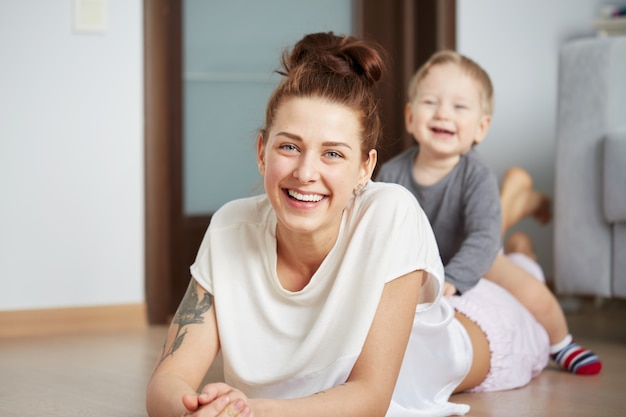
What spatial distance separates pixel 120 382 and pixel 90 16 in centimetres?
130

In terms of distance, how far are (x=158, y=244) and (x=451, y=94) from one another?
3.84ft

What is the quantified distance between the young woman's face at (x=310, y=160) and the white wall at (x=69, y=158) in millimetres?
1553

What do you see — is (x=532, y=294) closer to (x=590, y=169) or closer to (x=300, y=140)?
(x=590, y=169)

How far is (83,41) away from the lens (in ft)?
9.48

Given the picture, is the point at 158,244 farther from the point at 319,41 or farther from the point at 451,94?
the point at 319,41

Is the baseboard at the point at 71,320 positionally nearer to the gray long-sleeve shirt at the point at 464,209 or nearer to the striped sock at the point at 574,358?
the gray long-sleeve shirt at the point at 464,209

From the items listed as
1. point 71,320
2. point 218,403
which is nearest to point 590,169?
point 71,320

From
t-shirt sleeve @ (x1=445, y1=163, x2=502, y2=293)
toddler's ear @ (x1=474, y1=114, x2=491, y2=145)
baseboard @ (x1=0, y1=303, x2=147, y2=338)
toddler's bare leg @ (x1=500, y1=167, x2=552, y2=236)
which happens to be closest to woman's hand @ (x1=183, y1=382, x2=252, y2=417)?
t-shirt sleeve @ (x1=445, y1=163, x2=502, y2=293)

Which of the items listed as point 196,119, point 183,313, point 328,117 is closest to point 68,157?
point 196,119

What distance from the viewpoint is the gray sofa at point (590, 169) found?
2.55 meters

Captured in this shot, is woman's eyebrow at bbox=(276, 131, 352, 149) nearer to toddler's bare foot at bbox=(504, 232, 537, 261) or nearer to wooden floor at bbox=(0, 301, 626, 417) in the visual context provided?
wooden floor at bbox=(0, 301, 626, 417)

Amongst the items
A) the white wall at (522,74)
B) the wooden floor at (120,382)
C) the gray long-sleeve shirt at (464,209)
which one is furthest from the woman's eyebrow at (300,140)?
the white wall at (522,74)

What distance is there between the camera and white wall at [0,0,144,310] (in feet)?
9.21

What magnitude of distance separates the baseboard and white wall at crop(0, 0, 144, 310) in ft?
0.08
